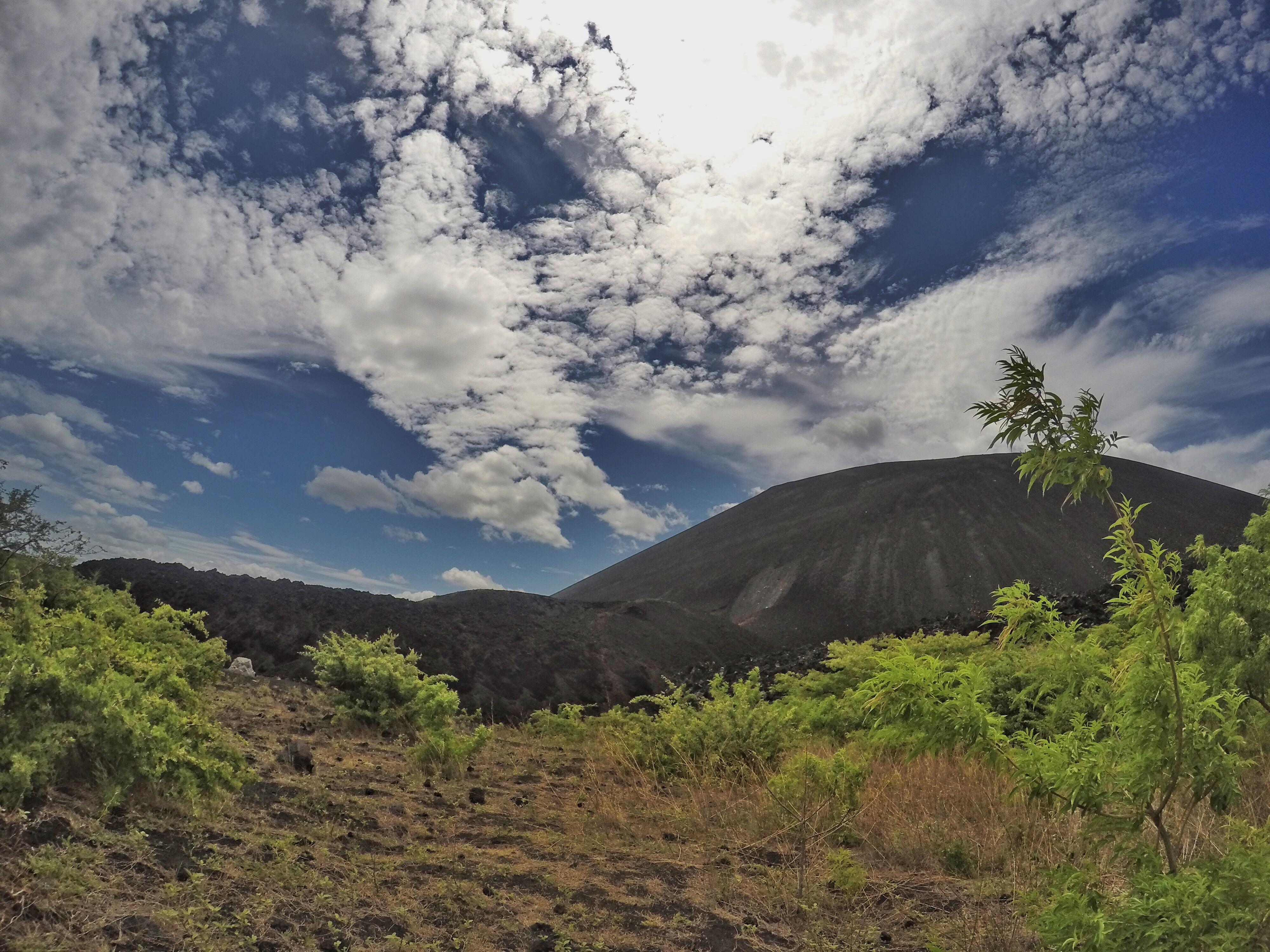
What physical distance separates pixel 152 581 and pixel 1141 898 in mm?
38032

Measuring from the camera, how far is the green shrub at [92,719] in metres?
4.86

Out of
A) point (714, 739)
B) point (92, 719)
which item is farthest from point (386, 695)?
point (92, 719)

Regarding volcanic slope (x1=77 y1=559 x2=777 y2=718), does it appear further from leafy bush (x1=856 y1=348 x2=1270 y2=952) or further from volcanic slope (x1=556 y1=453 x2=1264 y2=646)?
volcanic slope (x1=556 y1=453 x2=1264 y2=646)

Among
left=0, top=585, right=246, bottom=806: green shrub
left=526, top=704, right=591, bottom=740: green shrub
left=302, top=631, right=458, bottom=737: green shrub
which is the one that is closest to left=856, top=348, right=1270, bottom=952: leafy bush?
left=0, top=585, right=246, bottom=806: green shrub

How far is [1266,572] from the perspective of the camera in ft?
20.8

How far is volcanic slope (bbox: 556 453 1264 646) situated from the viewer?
70.8m

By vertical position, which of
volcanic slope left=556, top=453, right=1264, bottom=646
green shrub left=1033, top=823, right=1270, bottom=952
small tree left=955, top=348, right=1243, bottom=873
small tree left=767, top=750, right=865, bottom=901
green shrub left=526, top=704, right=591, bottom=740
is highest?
volcanic slope left=556, top=453, right=1264, bottom=646

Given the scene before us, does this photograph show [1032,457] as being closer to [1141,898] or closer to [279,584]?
[1141,898]

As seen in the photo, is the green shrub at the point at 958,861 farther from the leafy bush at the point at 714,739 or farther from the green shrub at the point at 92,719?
the green shrub at the point at 92,719

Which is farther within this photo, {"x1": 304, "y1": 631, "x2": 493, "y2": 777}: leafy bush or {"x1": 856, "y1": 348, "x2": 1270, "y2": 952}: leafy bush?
{"x1": 304, "y1": 631, "x2": 493, "y2": 777}: leafy bush

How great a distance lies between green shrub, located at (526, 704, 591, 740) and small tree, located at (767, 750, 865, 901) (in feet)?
27.3

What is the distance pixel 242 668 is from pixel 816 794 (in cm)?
1834

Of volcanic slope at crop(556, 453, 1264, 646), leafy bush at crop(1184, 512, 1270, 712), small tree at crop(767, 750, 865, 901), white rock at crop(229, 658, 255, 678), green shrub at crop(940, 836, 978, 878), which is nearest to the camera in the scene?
leafy bush at crop(1184, 512, 1270, 712)

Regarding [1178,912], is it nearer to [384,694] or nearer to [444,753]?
[444,753]
